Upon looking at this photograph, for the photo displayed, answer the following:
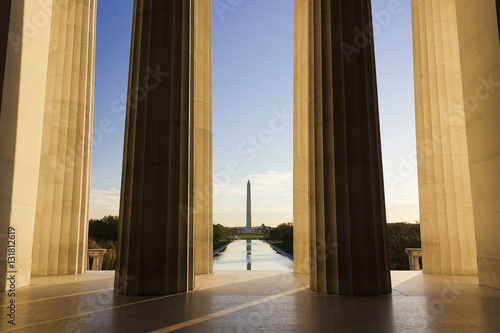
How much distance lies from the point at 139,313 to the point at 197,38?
44.7 metres

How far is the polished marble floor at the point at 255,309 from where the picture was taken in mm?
23266

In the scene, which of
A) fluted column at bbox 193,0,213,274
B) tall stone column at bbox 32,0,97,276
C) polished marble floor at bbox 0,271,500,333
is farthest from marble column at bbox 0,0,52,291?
fluted column at bbox 193,0,213,274

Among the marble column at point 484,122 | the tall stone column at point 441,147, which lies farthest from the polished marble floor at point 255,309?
the tall stone column at point 441,147

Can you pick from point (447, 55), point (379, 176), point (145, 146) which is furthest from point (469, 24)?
point (145, 146)

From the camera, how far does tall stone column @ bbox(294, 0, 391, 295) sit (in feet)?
119

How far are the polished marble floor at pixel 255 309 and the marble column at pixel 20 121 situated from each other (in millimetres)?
5937

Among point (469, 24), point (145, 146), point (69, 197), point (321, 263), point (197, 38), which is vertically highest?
point (197, 38)

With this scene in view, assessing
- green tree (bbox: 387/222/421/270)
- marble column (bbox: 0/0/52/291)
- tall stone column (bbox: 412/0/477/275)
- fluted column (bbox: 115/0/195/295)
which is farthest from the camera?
green tree (bbox: 387/222/421/270)

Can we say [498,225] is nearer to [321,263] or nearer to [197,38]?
[321,263]

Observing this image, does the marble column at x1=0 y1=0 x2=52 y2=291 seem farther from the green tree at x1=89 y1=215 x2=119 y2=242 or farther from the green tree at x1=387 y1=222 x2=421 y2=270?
the green tree at x1=89 y1=215 x2=119 y2=242

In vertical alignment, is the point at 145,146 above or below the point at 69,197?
above

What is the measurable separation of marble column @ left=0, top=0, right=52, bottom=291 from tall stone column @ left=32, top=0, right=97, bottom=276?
35.6ft

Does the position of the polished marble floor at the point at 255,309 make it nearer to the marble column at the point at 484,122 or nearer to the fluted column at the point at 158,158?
the fluted column at the point at 158,158

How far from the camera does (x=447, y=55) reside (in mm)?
55312
